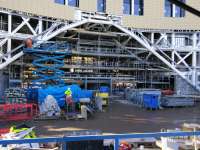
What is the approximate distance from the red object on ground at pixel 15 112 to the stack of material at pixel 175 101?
13077mm

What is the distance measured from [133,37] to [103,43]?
3.85 m

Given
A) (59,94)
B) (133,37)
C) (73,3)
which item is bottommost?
(59,94)

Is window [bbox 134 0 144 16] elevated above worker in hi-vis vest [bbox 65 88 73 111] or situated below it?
above

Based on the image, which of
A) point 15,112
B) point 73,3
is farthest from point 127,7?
point 15,112

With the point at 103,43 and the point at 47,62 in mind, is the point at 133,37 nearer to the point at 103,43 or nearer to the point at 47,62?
the point at 103,43

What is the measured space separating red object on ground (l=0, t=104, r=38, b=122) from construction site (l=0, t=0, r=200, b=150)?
123 millimetres

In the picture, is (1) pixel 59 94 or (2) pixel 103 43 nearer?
(1) pixel 59 94

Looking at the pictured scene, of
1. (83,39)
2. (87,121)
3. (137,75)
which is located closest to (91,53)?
(83,39)

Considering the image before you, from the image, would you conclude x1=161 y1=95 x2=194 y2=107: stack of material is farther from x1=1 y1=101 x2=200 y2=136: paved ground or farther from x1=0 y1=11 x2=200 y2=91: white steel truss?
x1=0 y1=11 x2=200 y2=91: white steel truss

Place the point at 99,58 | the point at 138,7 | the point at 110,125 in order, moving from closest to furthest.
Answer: the point at 110,125
the point at 99,58
the point at 138,7

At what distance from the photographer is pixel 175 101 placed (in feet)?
105

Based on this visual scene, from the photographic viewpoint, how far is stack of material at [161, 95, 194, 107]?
1232 inches

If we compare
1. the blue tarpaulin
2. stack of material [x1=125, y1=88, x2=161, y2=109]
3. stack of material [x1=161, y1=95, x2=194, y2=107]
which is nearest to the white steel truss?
stack of material [x1=125, y1=88, x2=161, y2=109]

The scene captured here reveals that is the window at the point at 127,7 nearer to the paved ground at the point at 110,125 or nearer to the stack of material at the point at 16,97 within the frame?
the stack of material at the point at 16,97
